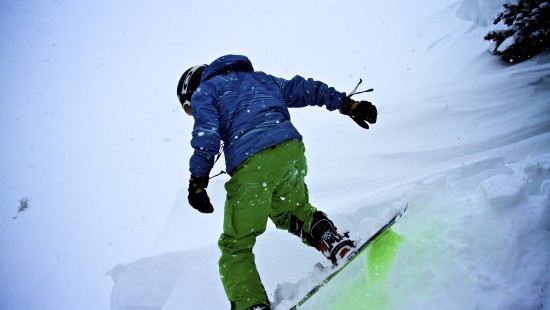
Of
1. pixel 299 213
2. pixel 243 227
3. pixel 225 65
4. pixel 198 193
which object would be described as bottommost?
pixel 299 213

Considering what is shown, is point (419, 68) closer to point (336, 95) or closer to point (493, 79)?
point (493, 79)

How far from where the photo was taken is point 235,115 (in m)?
1.69

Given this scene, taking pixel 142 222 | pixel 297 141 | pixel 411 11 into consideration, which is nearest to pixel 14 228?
pixel 142 222

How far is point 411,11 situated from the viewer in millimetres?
13164

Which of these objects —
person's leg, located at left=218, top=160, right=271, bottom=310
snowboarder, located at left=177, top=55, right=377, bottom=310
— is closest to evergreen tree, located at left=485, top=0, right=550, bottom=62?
snowboarder, located at left=177, top=55, right=377, bottom=310

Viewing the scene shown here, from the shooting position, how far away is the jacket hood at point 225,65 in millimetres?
1875

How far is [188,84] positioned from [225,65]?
33 centimetres

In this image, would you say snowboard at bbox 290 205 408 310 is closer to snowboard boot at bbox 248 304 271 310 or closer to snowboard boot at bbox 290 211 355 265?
snowboard boot at bbox 290 211 355 265

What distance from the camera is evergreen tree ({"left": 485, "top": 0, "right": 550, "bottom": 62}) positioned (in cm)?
480

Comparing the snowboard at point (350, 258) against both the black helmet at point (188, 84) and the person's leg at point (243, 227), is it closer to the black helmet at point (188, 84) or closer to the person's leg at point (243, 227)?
the person's leg at point (243, 227)

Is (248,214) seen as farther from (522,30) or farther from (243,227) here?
(522,30)

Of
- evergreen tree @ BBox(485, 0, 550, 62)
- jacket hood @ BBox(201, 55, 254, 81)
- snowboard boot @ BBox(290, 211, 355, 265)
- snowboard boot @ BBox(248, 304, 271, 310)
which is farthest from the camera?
evergreen tree @ BBox(485, 0, 550, 62)

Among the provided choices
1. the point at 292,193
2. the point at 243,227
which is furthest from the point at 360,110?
the point at 243,227

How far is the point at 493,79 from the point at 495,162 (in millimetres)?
3438
